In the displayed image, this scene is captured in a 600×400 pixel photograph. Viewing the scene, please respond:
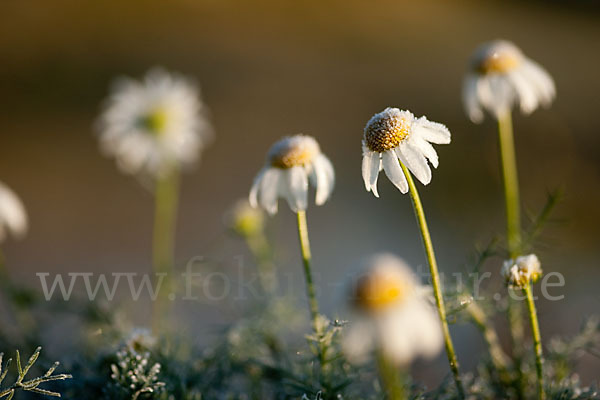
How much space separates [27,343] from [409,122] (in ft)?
2.11

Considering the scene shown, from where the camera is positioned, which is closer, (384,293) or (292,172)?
(384,293)

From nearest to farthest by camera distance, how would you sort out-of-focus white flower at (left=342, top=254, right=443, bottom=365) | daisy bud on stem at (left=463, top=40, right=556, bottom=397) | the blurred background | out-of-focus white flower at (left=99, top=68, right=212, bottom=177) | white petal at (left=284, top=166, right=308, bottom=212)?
out-of-focus white flower at (left=342, top=254, right=443, bottom=365) → white petal at (left=284, top=166, right=308, bottom=212) → daisy bud on stem at (left=463, top=40, right=556, bottom=397) → out-of-focus white flower at (left=99, top=68, right=212, bottom=177) → the blurred background

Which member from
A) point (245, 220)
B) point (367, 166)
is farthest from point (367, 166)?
point (245, 220)

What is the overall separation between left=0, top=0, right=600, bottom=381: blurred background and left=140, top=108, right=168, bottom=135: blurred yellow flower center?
430mm

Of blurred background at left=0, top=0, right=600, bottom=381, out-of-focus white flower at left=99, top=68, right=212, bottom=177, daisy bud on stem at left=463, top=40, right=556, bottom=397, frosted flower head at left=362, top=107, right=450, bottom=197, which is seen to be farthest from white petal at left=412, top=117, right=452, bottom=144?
out-of-focus white flower at left=99, top=68, right=212, bottom=177

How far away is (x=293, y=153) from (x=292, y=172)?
0.8 inches

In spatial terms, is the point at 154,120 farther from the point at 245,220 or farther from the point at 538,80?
the point at 538,80

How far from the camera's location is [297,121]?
11.1 feet

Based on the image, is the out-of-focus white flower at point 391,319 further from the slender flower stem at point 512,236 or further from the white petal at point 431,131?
the slender flower stem at point 512,236

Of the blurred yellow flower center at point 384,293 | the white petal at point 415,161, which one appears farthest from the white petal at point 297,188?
the blurred yellow flower center at point 384,293

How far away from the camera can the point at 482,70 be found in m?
0.88

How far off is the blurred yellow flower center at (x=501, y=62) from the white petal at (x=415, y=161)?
0.39 meters

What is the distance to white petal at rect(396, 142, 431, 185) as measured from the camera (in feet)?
1.77

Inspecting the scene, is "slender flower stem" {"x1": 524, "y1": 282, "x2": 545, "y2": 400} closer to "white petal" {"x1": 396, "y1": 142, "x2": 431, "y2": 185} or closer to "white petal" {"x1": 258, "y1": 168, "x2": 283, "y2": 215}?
"white petal" {"x1": 396, "y1": 142, "x2": 431, "y2": 185}
